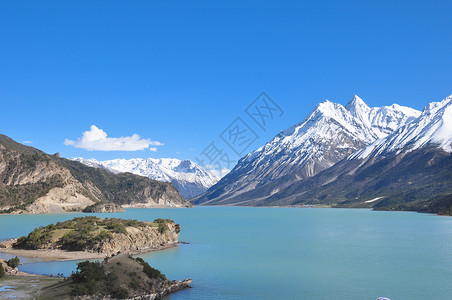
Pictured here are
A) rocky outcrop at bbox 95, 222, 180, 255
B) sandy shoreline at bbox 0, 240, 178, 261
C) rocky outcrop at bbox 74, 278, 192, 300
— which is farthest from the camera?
rocky outcrop at bbox 95, 222, 180, 255

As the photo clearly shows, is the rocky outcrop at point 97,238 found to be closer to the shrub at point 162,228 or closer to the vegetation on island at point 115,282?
the shrub at point 162,228

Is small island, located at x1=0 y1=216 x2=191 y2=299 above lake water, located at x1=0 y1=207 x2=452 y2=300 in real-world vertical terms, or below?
above

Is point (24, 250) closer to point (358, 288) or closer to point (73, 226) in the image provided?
point (73, 226)

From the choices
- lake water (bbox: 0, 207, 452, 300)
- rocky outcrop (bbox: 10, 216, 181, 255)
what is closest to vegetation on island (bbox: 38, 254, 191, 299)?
lake water (bbox: 0, 207, 452, 300)

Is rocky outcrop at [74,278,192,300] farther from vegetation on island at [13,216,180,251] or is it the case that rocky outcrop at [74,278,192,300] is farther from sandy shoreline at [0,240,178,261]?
vegetation on island at [13,216,180,251]

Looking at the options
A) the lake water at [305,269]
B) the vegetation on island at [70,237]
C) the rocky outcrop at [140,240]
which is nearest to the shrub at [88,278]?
the lake water at [305,269]

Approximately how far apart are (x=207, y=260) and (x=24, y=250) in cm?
3219

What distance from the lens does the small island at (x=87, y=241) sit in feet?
231

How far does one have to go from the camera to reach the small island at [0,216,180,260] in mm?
70375

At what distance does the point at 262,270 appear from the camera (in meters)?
58.0

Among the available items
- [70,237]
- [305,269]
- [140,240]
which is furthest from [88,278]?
[140,240]

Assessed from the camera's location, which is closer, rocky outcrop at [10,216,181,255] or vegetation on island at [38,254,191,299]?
vegetation on island at [38,254,191,299]

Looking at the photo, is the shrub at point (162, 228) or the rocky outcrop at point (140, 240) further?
the shrub at point (162, 228)

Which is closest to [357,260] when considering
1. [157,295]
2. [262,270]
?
[262,270]
